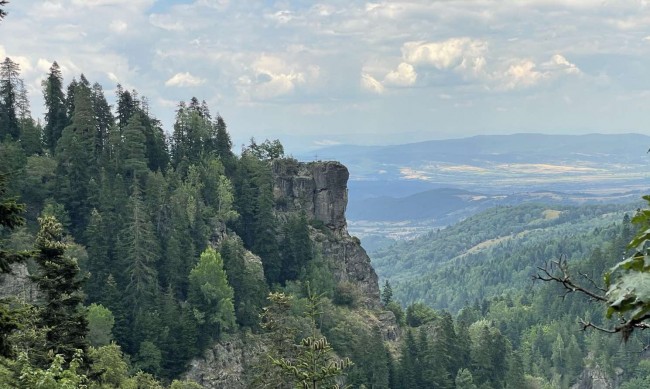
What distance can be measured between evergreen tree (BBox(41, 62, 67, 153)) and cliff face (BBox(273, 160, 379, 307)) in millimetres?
31686

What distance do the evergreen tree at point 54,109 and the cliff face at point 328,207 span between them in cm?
3169

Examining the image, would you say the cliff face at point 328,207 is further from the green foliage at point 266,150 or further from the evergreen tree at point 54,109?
the evergreen tree at point 54,109

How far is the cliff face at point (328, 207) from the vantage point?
119188 mm

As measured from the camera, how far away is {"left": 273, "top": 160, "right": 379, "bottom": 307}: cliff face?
4692 inches

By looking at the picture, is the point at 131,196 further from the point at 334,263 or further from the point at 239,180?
the point at 334,263

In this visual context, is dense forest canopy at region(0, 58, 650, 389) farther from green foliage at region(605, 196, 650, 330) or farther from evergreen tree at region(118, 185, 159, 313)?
green foliage at region(605, 196, 650, 330)

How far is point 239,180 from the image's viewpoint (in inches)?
4451

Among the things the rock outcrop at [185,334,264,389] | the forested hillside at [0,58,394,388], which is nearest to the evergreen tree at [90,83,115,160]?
the forested hillside at [0,58,394,388]

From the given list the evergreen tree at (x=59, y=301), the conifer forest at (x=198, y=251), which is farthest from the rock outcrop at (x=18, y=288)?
the evergreen tree at (x=59, y=301)

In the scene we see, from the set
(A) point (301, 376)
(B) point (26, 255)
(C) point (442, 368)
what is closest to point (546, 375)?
(C) point (442, 368)

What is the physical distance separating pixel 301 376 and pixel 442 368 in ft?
272

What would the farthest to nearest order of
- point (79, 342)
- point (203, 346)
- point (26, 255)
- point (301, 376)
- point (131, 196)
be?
point (131, 196) → point (203, 346) → point (79, 342) → point (301, 376) → point (26, 255)

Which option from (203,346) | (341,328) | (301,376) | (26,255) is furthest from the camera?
(341,328)

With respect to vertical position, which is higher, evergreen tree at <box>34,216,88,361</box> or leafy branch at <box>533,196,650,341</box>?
leafy branch at <box>533,196,650,341</box>
